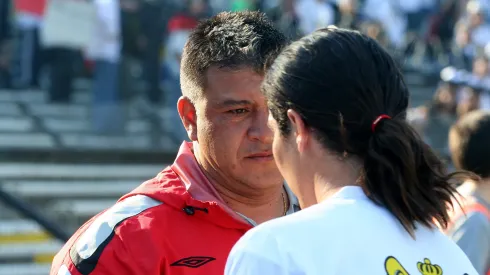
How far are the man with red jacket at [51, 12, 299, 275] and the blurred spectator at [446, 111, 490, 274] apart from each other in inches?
47.8

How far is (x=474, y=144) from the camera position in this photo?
4.40 m

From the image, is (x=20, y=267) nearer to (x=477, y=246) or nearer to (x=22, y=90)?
(x=22, y=90)

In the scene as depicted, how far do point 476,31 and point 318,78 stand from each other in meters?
11.5

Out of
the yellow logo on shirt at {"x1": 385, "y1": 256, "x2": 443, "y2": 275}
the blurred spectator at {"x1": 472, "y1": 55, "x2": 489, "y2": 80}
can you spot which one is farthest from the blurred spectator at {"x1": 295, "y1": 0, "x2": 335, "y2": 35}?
the yellow logo on shirt at {"x1": 385, "y1": 256, "x2": 443, "y2": 275}

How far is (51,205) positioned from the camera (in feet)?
28.2

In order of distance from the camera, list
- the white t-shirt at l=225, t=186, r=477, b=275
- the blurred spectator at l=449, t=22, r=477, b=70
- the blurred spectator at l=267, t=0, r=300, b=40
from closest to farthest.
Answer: the white t-shirt at l=225, t=186, r=477, b=275
the blurred spectator at l=267, t=0, r=300, b=40
the blurred spectator at l=449, t=22, r=477, b=70

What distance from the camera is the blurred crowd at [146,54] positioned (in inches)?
365

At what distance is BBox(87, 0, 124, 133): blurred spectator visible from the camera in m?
9.16

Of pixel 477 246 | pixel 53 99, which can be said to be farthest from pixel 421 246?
pixel 53 99

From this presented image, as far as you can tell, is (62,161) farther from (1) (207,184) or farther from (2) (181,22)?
(1) (207,184)

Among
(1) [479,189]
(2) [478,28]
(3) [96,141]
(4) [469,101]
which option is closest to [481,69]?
(4) [469,101]

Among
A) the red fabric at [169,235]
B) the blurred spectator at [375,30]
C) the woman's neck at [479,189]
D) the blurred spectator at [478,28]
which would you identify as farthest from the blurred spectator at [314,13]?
the red fabric at [169,235]

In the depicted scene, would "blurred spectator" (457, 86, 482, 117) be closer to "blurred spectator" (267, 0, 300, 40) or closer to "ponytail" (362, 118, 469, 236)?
"blurred spectator" (267, 0, 300, 40)

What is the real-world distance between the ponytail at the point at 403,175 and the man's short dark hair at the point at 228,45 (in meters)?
0.90
